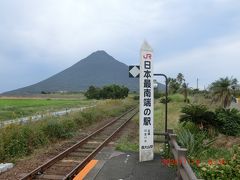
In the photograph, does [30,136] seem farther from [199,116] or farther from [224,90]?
[224,90]

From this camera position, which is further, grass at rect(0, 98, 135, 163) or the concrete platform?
grass at rect(0, 98, 135, 163)

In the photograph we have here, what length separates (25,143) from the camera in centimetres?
1173

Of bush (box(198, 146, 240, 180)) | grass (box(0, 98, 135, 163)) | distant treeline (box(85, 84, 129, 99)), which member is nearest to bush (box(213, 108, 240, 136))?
grass (box(0, 98, 135, 163))

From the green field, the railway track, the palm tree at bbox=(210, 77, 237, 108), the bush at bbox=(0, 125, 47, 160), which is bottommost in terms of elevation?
the railway track

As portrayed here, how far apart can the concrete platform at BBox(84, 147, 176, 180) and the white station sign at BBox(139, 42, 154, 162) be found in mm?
370

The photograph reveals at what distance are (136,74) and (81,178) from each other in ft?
10.3

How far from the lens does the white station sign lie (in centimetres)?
937

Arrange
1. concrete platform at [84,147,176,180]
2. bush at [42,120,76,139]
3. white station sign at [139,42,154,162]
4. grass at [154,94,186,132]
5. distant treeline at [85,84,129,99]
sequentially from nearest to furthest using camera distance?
concrete platform at [84,147,176,180] → white station sign at [139,42,154,162] → bush at [42,120,76,139] → grass at [154,94,186,132] → distant treeline at [85,84,129,99]

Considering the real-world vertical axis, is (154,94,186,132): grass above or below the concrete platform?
above

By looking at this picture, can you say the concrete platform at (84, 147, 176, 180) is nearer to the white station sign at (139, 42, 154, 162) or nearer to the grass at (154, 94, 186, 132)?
the white station sign at (139, 42, 154, 162)

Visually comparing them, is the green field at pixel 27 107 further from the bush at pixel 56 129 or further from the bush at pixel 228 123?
the bush at pixel 228 123

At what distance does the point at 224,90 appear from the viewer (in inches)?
1417

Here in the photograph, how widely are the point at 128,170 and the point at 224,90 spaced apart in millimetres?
29356

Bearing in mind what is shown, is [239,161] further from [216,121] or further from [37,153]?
[216,121]
